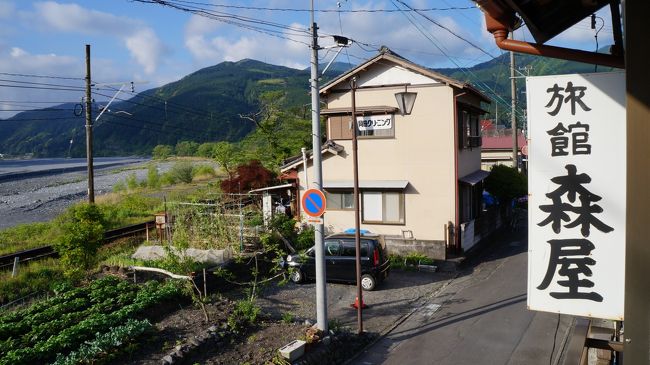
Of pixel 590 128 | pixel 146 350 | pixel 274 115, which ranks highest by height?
pixel 274 115

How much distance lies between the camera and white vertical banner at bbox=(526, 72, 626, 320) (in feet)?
12.2

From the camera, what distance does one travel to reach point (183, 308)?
37.9 ft

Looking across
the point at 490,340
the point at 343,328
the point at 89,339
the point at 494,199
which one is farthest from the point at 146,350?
the point at 494,199

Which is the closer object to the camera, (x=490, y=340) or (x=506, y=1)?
(x=506, y=1)

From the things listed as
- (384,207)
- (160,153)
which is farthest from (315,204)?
(160,153)

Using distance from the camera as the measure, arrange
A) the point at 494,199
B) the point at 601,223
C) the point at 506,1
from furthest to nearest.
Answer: the point at 494,199
the point at 601,223
the point at 506,1

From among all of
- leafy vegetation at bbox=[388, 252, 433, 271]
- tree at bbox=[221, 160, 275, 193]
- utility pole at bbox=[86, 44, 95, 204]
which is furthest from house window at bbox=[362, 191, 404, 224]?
utility pole at bbox=[86, 44, 95, 204]

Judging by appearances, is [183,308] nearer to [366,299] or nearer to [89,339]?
[89,339]

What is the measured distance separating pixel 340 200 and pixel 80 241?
10.0m

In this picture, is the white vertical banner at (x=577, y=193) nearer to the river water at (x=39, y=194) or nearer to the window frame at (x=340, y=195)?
the window frame at (x=340, y=195)

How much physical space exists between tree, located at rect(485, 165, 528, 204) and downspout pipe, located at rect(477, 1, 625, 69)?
22583 millimetres

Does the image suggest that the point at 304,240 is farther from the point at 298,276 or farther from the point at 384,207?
the point at 384,207

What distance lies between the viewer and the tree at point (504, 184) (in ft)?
82.2

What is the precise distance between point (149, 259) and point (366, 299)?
6.69 metres
